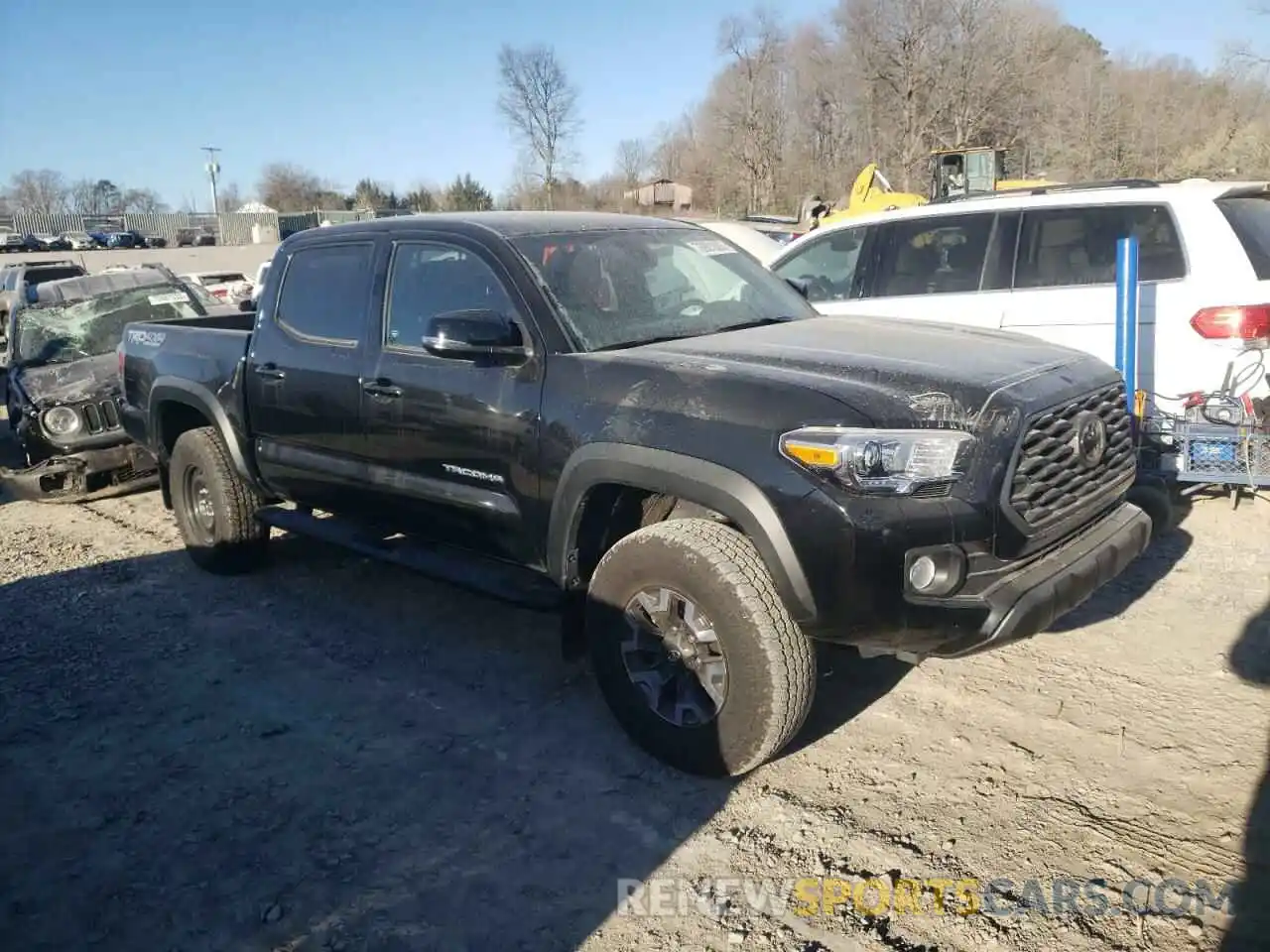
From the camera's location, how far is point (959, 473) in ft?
10.3

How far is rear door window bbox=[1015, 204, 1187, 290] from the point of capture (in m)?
6.02

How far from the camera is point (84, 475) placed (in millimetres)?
7660

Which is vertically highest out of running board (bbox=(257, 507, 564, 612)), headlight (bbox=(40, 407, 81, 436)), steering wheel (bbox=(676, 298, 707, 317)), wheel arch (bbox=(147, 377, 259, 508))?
steering wheel (bbox=(676, 298, 707, 317))

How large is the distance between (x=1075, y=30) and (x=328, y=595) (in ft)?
182

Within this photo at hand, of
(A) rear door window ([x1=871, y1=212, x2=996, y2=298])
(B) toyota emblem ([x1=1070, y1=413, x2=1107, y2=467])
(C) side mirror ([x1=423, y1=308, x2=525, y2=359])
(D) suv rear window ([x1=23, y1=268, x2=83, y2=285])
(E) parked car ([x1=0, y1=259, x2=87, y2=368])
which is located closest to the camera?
(B) toyota emblem ([x1=1070, y1=413, x2=1107, y2=467])

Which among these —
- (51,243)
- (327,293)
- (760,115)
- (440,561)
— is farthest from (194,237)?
(440,561)

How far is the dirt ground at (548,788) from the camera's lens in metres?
2.88

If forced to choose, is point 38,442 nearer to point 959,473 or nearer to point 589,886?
point 589,886

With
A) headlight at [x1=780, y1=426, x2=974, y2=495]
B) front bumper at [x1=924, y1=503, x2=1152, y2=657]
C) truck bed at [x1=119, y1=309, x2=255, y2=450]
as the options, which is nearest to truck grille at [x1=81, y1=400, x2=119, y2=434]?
truck bed at [x1=119, y1=309, x2=255, y2=450]

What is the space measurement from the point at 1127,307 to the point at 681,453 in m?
3.62

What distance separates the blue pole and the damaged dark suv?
6.84 meters

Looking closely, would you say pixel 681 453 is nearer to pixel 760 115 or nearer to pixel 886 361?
pixel 886 361

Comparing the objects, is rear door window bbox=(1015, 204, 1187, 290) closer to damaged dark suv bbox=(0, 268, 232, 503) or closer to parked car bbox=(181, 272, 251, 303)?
damaged dark suv bbox=(0, 268, 232, 503)

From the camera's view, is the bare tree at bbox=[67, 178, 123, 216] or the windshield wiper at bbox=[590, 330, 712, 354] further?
the bare tree at bbox=[67, 178, 123, 216]
